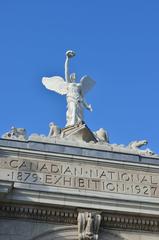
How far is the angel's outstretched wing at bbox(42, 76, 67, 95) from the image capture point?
28.3 m

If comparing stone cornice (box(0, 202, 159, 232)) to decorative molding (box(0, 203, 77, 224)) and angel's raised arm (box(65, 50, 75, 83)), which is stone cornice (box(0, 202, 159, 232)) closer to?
decorative molding (box(0, 203, 77, 224))

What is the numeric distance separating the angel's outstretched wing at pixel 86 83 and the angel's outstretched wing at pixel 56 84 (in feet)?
2.52

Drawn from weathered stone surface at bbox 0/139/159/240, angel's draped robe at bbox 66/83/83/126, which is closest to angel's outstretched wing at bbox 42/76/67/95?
angel's draped robe at bbox 66/83/83/126

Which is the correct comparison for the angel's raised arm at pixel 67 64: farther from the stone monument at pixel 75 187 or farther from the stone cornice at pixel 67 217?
the stone cornice at pixel 67 217

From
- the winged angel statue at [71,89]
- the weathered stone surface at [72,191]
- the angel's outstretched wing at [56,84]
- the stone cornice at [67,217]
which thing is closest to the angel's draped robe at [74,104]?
the winged angel statue at [71,89]

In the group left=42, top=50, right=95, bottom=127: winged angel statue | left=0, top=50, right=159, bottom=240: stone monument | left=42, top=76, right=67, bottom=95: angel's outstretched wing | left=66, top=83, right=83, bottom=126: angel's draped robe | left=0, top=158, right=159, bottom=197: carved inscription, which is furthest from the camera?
left=42, top=76, right=67, bottom=95: angel's outstretched wing

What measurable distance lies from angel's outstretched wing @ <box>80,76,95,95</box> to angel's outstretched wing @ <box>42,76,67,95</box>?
30.3 inches

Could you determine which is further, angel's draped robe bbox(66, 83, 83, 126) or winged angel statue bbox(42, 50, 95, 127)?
winged angel statue bbox(42, 50, 95, 127)

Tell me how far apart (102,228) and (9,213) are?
9.40 feet

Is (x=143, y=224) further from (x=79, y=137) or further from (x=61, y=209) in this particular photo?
(x=79, y=137)

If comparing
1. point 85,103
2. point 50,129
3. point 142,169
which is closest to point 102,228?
point 142,169

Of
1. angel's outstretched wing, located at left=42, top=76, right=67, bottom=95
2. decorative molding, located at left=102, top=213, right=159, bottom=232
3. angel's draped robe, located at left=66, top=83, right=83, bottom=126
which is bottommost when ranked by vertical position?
decorative molding, located at left=102, top=213, right=159, bottom=232

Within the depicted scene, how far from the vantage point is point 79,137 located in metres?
26.0

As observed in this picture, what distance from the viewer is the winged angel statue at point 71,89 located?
27.7m
